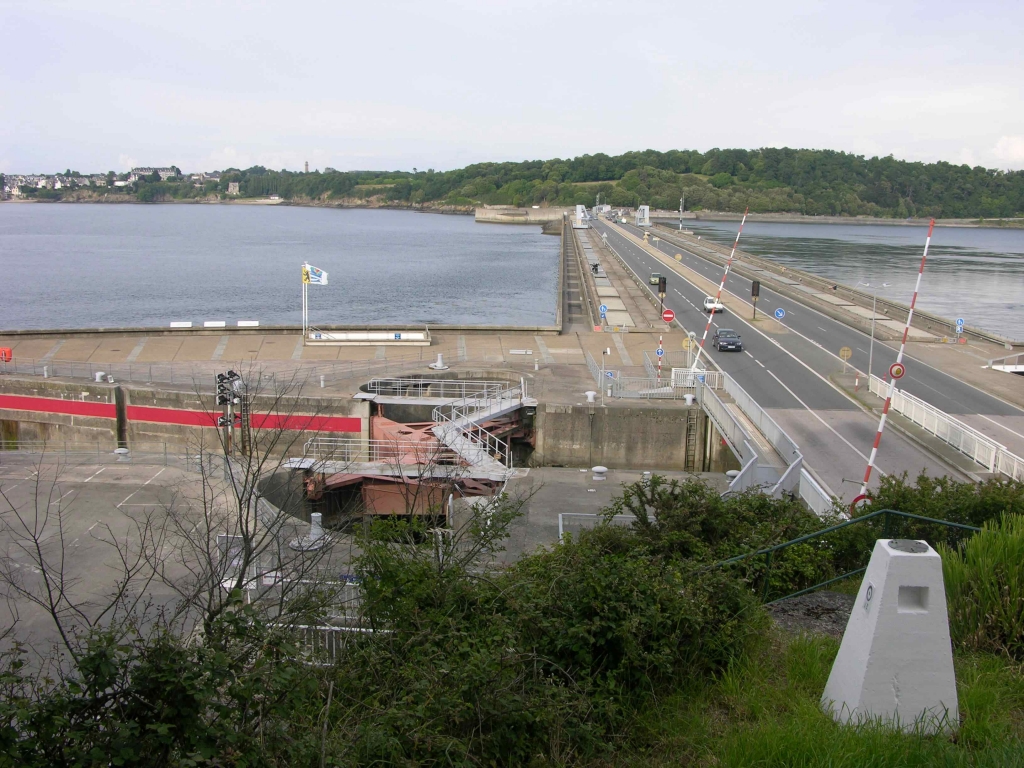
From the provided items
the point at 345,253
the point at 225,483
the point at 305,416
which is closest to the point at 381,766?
the point at 225,483

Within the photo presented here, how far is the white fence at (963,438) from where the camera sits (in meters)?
20.0

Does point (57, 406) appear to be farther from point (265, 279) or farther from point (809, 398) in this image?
point (265, 279)

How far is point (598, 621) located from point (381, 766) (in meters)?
2.23

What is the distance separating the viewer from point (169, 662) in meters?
5.39

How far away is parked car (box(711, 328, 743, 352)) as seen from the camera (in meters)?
38.0

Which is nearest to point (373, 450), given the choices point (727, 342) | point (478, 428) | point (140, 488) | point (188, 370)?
point (478, 428)

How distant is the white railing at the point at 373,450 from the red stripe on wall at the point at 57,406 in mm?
8538

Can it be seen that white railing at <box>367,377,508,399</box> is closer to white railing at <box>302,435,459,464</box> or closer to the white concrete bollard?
white railing at <box>302,435,459,464</box>

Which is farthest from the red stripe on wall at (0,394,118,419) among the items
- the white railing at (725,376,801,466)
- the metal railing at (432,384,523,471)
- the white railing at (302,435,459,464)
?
the white railing at (725,376,801,466)

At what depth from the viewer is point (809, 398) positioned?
2961 centimetres

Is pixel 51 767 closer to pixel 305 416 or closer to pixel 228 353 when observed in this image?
pixel 305 416

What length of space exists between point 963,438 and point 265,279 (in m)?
81.2

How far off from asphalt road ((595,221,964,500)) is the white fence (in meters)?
0.85

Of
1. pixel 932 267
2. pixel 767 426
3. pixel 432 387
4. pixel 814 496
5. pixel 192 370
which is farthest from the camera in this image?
pixel 932 267
